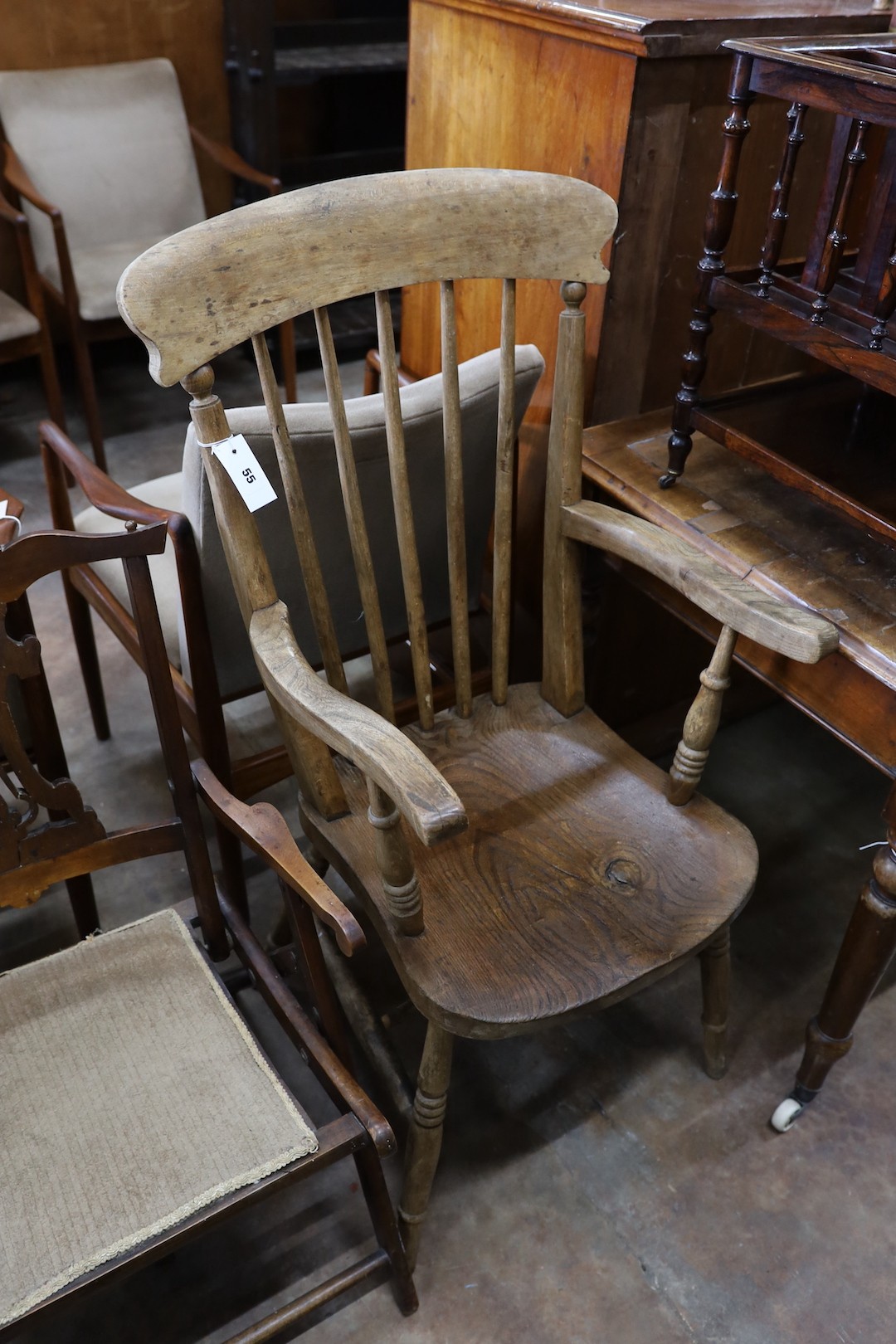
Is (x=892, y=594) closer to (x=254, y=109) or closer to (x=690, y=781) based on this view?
(x=690, y=781)

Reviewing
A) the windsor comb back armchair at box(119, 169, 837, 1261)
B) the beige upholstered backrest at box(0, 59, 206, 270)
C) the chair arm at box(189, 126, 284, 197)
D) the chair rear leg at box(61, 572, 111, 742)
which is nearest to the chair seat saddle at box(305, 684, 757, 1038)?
the windsor comb back armchair at box(119, 169, 837, 1261)

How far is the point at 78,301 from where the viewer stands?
9.05 feet

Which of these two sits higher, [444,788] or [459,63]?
[459,63]

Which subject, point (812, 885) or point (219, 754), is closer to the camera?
point (219, 754)

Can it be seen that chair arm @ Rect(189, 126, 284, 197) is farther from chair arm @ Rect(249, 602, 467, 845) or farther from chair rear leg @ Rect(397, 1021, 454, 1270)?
chair rear leg @ Rect(397, 1021, 454, 1270)

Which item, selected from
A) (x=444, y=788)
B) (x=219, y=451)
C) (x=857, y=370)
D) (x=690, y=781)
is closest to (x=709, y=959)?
(x=690, y=781)

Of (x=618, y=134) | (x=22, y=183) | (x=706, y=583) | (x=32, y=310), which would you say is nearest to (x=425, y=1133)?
(x=706, y=583)

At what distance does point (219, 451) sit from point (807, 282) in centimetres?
71

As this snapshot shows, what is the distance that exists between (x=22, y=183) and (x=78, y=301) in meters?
0.34

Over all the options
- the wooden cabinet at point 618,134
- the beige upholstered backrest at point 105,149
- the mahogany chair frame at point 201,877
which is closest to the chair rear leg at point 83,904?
the mahogany chair frame at point 201,877

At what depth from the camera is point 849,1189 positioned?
4.74ft

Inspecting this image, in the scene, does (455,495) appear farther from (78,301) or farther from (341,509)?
(78,301)

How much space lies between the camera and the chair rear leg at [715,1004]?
142 centimetres

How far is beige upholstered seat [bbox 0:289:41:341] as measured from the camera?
265 centimetres
